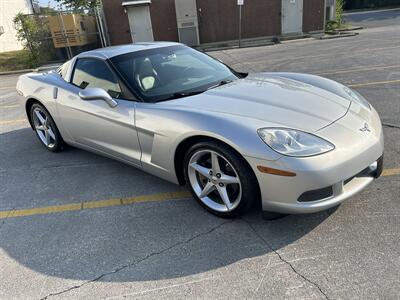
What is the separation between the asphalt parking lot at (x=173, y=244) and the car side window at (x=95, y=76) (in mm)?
970

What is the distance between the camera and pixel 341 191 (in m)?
2.52

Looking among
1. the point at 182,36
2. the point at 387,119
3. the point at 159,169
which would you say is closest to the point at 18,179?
the point at 159,169

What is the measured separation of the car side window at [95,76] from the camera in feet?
11.6

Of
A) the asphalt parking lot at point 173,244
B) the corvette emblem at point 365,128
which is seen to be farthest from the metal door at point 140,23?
the corvette emblem at point 365,128

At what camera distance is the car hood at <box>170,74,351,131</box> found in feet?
8.89

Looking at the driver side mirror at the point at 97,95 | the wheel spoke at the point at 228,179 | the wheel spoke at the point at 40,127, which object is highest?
the driver side mirror at the point at 97,95

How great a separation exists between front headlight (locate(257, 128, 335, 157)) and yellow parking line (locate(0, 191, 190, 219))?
1.17 m

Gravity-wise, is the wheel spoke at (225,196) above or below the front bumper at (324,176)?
below

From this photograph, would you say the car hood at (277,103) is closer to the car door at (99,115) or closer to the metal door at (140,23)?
the car door at (99,115)

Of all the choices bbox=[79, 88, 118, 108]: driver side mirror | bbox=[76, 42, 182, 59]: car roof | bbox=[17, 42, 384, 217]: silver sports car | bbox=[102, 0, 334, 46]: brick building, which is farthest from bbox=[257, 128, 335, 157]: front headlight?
bbox=[102, 0, 334, 46]: brick building

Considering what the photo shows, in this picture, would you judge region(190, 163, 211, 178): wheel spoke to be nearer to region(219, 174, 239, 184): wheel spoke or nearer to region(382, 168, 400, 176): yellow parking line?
region(219, 174, 239, 184): wheel spoke

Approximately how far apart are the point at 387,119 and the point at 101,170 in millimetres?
3720

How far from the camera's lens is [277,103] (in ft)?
9.66

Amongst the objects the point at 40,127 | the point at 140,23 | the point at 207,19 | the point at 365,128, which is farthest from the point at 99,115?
the point at 207,19
